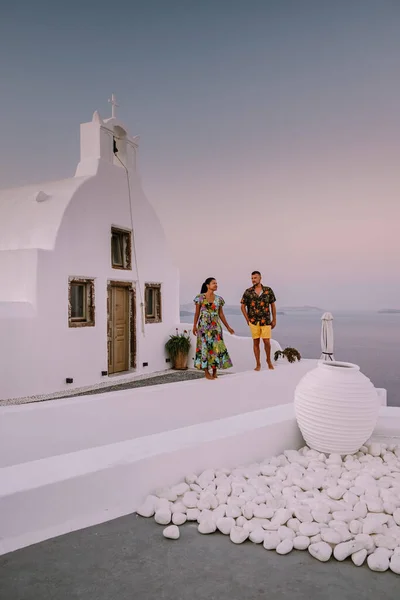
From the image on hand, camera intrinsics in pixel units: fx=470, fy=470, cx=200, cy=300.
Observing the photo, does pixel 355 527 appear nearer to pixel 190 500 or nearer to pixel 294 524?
pixel 294 524

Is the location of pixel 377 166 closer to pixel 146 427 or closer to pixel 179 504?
pixel 146 427

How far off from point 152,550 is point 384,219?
49.5ft

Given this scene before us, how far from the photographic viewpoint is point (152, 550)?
2105 millimetres

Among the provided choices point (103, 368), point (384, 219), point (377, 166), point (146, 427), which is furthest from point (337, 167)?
point (146, 427)

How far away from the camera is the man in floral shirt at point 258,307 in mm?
6836

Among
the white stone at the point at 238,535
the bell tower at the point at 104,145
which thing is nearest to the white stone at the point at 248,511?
the white stone at the point at 238,535

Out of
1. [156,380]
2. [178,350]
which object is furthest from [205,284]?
[178,350]

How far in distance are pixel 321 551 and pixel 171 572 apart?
2.16 ft

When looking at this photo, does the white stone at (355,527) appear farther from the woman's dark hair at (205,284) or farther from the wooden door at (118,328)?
the wooden door at (118,328)

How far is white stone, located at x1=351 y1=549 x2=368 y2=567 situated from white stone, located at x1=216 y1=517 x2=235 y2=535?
1.88ft

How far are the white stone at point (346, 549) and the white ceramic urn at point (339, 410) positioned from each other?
1264 mm

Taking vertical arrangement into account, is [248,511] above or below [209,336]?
below

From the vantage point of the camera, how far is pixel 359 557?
2021 mm

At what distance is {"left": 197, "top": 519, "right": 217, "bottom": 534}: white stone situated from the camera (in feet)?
7.46
